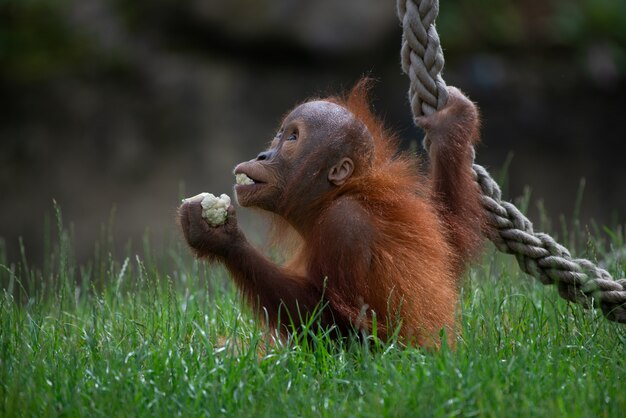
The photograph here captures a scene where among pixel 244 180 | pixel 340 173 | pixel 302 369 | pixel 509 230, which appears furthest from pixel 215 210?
pixel 509 230

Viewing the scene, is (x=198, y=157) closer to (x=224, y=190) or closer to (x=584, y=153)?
(x=224, y=190)

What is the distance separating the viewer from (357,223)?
395cm

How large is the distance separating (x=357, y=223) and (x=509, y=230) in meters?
0.83

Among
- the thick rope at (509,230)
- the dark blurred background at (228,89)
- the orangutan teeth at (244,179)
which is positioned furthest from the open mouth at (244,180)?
the dark blurred background at (228,89)

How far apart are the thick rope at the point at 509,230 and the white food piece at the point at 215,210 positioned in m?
0.99

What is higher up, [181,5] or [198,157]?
[181,5]

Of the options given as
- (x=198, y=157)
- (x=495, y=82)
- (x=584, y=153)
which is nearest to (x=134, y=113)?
(x=198, y=157)

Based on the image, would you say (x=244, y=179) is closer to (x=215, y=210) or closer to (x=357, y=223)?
(x=215, y=210)

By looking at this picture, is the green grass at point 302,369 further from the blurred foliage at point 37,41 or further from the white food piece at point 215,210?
the blurred foliage at point 37,41

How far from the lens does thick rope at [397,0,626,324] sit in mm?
4117

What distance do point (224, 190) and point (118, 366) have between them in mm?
7218

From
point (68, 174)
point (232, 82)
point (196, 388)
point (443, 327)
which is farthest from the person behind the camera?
point (232, 82)

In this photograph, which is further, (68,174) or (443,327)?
(68,174)

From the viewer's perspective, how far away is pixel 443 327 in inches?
150
